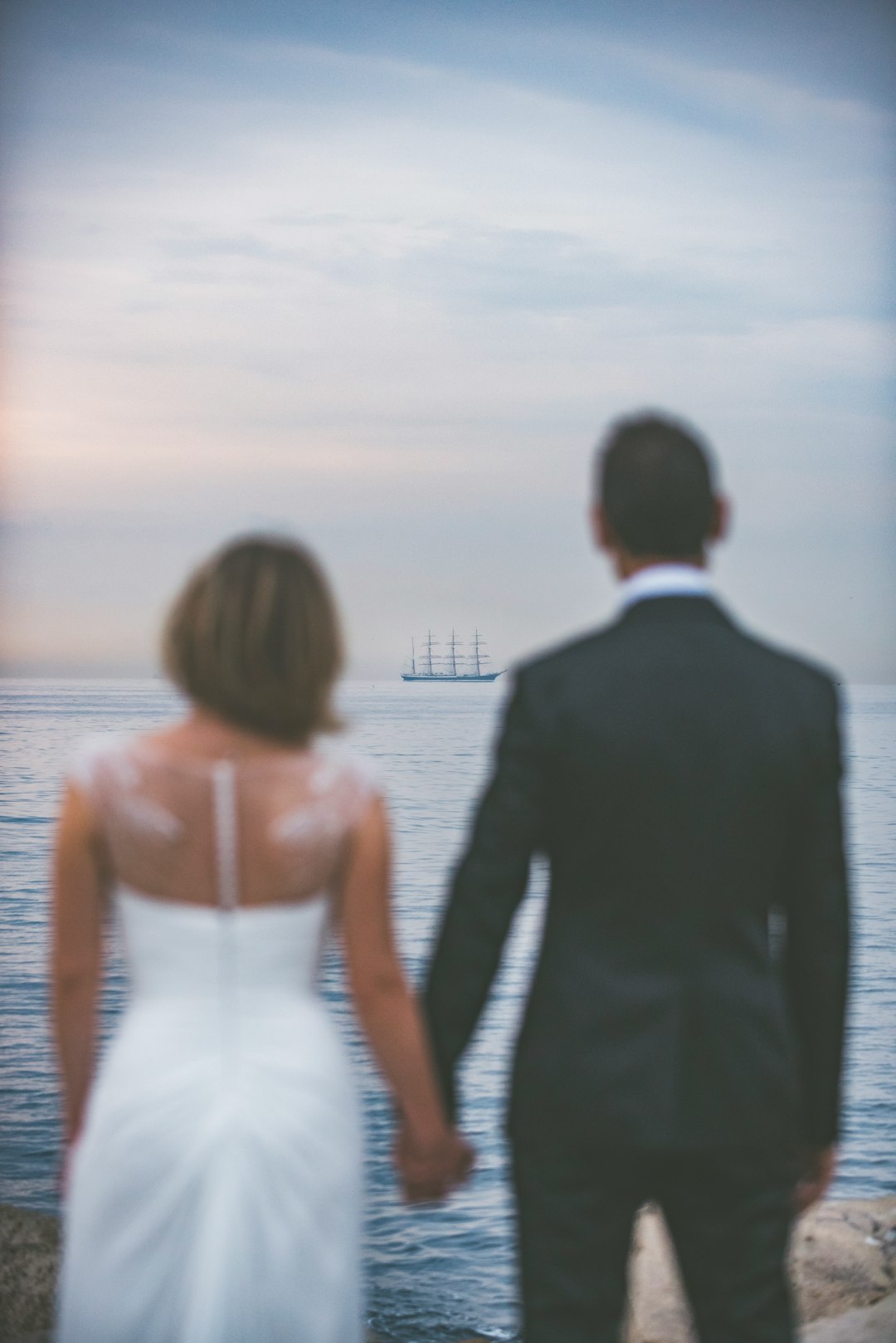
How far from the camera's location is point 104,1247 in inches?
91.2

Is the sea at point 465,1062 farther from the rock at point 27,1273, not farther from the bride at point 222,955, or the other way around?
the rock at point 27,1273

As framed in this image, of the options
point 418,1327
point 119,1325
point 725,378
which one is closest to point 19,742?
point 725,378

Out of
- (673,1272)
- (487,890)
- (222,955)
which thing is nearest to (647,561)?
(487,890)

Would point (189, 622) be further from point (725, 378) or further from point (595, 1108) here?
point (725, 378)

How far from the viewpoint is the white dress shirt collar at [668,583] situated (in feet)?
8.04

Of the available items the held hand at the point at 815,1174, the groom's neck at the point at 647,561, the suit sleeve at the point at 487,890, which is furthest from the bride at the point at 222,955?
the held hand at the point at 815,1174

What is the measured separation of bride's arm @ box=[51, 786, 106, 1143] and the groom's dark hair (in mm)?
1065

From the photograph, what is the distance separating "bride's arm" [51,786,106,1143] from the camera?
233cm

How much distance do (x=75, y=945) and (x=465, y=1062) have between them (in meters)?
10.3

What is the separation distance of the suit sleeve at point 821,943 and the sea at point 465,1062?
69 centimetres

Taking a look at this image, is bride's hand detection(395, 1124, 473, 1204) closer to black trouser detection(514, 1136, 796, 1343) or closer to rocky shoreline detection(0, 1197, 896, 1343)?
black trouser detection(514, 1136, 796, 1343)

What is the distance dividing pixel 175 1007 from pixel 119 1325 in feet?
1.76

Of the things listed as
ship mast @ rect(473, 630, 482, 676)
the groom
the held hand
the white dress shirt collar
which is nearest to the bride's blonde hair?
the groom

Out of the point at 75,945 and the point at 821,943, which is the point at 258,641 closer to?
the point at 75,945
